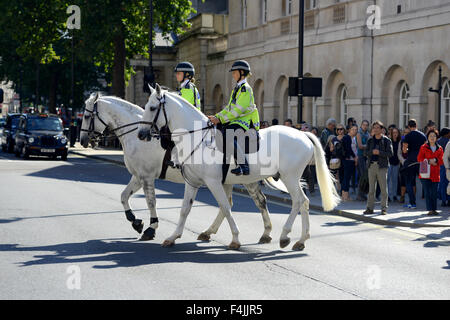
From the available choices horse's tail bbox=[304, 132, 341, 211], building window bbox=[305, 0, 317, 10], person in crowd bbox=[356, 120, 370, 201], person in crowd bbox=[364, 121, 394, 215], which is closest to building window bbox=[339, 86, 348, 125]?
building window bbox=[305, 0, 317, 10]

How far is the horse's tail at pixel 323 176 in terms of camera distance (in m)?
12.2

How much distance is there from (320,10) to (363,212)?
18526mm

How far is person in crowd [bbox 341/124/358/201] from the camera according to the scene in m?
19.6

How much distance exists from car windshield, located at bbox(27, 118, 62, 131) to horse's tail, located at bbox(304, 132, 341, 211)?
25065mm

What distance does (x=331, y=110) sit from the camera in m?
34.3

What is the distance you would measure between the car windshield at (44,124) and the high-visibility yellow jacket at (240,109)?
83.9 ft

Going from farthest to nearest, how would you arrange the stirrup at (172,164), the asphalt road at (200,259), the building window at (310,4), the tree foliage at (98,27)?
the tree foliage at (98,27)
the building window at (310,4)
the stirrup at (172,164)
the asphalt road at (200,259)

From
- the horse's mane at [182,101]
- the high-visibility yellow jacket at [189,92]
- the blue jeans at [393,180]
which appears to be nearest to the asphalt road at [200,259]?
the horse's mane at [182,101]

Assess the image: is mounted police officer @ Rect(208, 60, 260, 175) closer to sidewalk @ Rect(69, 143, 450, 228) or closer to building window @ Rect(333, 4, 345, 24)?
sidewalk @ Rect(69, 143, 450, 228)

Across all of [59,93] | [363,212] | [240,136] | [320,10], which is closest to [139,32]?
[320,10]

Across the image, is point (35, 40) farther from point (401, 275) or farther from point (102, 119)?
point (401, 275)

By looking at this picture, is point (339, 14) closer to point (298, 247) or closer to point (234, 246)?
point (298, 247)

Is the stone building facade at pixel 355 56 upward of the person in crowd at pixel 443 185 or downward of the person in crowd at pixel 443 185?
upward

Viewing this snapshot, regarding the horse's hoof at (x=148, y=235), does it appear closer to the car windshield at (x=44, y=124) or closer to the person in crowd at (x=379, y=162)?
the person in crowd at (x=379, y=162)
